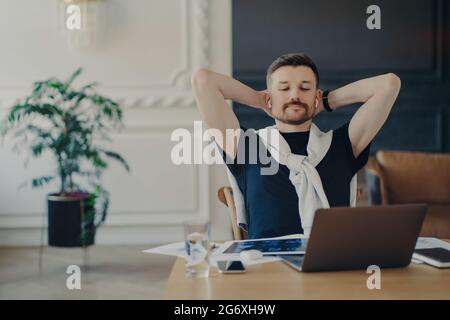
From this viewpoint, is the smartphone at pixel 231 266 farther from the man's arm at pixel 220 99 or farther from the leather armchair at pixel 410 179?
the leather armchair at pixel 410 179

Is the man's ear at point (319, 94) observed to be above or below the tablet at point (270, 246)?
above

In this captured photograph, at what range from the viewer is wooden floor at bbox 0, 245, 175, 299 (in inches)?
128

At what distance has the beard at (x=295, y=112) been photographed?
1859 mm

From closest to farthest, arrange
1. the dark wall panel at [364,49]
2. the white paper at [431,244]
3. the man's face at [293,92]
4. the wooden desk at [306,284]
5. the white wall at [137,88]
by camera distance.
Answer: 1. the wooden desk at [306,284]
2. the white paper at [431,244]
3. the man's face at [293,92]
4. the white wall at [137,88]
5. the dark wall panel at [364,49]

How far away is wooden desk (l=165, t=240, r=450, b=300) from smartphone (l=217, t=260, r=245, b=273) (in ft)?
0.04

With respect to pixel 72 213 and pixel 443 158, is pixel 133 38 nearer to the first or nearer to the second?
pixel 72 213

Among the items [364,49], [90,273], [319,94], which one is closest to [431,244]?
[319,94]

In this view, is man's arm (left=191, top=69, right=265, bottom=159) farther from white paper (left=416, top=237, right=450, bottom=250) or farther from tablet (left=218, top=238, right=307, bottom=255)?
white paper (left=416, top=237, right=450, bottom=250)

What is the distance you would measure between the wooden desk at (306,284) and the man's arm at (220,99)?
0.63 meters

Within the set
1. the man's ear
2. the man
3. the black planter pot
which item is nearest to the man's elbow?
the man

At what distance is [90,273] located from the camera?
3.71 m

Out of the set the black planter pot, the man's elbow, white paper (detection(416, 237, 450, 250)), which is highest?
the man's elbow

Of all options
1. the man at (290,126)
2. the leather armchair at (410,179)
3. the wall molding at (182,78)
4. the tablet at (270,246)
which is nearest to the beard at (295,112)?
the man at (290,126)

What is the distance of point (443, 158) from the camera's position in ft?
13.0
